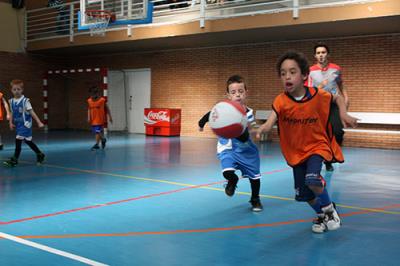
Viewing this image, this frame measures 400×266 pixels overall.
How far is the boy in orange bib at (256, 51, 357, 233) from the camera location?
3760 mm

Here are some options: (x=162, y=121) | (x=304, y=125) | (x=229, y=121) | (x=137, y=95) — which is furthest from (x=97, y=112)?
(x=304, y=125)

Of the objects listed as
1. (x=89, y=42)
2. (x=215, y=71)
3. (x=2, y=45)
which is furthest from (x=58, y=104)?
(x=215, y=71)

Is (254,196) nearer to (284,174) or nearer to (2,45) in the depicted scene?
(284,174)

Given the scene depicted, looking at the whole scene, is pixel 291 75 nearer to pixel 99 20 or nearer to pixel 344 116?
pixel 344 116

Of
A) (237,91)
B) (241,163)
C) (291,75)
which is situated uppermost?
(291,75)

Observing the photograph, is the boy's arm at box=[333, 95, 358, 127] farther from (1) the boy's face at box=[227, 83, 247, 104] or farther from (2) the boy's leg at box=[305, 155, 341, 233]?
(1) the boy's face at box=[227, 83, 247, 104]

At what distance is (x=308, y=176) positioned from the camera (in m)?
3.79

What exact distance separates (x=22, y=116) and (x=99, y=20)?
6081mm

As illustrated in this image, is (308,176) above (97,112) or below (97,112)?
below

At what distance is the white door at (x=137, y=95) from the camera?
1903 cm

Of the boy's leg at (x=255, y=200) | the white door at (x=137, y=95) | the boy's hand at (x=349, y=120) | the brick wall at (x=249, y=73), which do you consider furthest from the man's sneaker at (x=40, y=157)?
the white door at (x=137, y=95)

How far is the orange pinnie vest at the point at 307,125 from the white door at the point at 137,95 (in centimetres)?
1531

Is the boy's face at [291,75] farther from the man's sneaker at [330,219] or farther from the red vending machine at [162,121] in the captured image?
the red vending machine at [162,121]

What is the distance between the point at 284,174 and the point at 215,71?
9693mm
